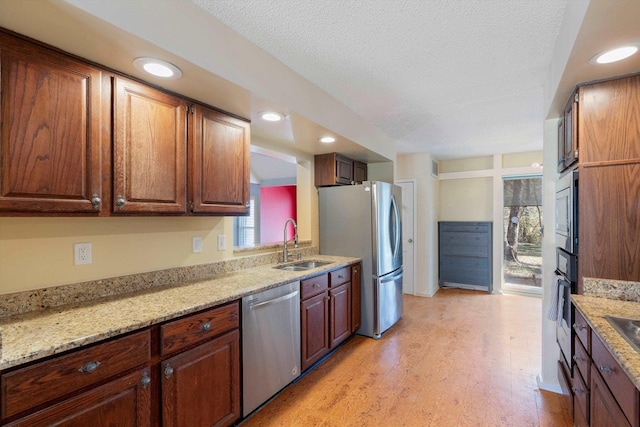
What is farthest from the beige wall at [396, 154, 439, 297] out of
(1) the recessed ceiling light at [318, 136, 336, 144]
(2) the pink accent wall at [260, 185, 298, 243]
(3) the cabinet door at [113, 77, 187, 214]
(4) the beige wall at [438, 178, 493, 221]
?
(3) the cabinet door at [113, 77, 187, 214]

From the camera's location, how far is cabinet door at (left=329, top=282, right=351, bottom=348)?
2822mm

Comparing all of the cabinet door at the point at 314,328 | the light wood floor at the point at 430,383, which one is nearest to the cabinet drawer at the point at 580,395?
the light wood floor at the point at 430,383

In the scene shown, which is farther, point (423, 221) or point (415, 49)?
point (423, 221)

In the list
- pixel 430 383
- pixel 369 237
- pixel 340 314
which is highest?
pixel 369 237

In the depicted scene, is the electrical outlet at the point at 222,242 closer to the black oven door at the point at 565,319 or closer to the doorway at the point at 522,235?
the black oven door at the point at 565,319

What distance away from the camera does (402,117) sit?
128 inches

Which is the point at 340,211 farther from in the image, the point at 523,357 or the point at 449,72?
the point at 523,357

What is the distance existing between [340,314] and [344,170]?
63.9 inches

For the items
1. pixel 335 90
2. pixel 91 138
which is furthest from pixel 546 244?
pixel 91 138

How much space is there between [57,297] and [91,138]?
31.8 inches

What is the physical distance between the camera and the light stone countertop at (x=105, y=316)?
1091mm

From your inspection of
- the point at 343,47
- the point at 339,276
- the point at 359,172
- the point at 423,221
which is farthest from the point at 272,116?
the point at 423,221

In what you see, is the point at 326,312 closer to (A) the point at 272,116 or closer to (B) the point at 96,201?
(A) the point at 272,116

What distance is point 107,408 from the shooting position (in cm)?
125
